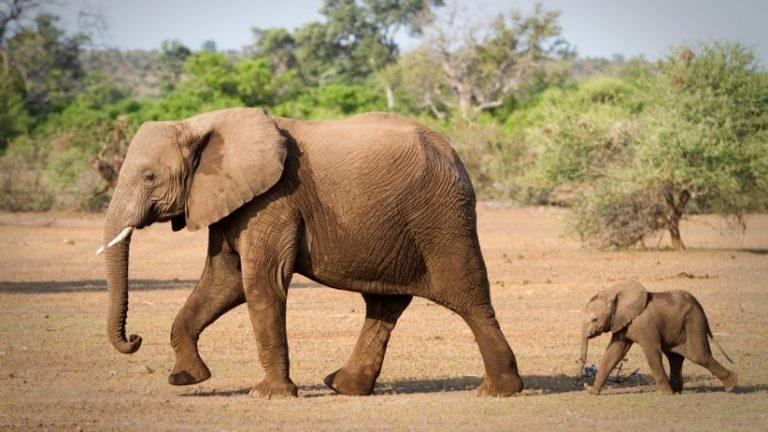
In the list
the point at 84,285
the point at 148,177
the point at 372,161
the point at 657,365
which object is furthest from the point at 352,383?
the point at 84,285

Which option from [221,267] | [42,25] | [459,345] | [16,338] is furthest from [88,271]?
[42,25]

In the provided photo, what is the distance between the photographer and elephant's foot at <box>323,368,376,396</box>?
1004 centimetres

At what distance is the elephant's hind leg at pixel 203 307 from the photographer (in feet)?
32.7

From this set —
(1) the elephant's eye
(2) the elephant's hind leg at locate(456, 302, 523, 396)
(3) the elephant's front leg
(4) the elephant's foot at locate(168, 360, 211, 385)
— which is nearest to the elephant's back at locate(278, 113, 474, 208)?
→ (3) the elephant's front leg

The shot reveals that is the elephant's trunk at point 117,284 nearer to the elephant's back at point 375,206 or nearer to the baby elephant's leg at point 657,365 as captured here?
the elephant's back at point 375,206

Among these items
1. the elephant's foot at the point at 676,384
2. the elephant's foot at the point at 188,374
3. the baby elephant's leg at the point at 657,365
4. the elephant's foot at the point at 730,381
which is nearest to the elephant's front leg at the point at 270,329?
the elephant's foot at the point at 188,374

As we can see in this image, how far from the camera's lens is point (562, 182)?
26.0m

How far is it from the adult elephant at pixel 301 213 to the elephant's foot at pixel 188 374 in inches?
24.3

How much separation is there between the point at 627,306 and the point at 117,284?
4013mm

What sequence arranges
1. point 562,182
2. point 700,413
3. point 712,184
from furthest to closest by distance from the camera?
point 562,182
point 712,184
point 700,413

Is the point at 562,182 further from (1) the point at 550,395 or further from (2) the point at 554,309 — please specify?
(1) the point at 550,395

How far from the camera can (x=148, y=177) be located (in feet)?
31.5

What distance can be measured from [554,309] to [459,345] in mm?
3473

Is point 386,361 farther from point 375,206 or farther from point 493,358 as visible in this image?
point 375,206
